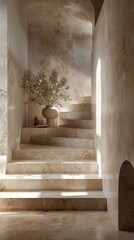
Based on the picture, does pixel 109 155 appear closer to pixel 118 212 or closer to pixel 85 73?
pixel 118 212

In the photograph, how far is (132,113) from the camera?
8.63 feet

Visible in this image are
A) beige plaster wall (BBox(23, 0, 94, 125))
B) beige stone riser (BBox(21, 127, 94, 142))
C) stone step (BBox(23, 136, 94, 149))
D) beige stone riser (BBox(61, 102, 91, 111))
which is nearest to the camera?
stone step (BBox(23, 136, 94, 149))

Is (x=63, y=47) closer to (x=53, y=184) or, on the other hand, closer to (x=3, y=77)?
(x=3, y=77)

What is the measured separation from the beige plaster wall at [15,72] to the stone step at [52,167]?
1.53 ft

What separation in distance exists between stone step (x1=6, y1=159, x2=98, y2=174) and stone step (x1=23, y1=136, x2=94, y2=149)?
29.5 inches

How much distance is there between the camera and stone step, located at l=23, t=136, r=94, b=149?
20.0ft

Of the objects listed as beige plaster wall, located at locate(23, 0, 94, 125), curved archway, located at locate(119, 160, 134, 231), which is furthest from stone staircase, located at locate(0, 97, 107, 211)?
beige plaster wall, located at locate(23, 0, 94, 125)

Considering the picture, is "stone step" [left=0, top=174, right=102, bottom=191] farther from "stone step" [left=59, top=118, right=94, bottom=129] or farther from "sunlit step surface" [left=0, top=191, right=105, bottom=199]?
"stone step" [left=59, top=118, right=94, bottom=129]

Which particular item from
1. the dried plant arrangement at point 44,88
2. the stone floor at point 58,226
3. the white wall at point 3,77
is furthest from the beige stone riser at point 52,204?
the dried plant arrangement at point 44,88

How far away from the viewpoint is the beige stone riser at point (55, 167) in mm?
5398

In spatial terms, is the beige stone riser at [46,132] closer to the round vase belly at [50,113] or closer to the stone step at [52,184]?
the round vase belly at [50,113]

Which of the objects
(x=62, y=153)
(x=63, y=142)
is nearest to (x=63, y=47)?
(x=63, y=142)

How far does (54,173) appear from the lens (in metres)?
5.40

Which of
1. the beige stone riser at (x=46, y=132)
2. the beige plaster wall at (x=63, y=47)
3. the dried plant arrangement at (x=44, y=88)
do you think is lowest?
the beige stone riser at (x=46, y=132)
